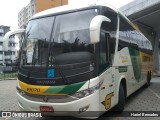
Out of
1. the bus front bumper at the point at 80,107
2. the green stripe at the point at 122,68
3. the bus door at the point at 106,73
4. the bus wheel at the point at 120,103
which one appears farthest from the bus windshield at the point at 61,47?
the bus wheel at the point at 120,103

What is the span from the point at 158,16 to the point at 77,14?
19.2 metres

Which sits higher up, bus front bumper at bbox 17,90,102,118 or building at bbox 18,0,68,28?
building at bbox 18,0,68,28

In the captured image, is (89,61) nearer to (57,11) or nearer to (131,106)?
(57,11)

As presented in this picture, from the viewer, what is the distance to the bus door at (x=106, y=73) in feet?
20.9

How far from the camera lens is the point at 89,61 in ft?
20.1

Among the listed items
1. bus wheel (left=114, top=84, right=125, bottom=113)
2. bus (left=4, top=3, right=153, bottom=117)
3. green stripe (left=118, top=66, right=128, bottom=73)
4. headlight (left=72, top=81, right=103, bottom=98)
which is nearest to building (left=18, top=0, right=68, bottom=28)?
green stripe (left=118, top=66, right=128, bottom=73)

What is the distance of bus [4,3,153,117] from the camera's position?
5984mm

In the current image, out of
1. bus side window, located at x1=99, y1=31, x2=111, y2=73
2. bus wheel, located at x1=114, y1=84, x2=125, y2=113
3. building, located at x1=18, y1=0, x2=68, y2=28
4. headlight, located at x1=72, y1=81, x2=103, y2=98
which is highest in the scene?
building, located at x1=18, y1=0, x2=68, y2=28

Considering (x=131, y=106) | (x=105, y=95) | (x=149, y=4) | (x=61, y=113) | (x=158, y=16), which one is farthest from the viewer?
(x=158, y=16)

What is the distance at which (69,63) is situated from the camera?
20.2 ft

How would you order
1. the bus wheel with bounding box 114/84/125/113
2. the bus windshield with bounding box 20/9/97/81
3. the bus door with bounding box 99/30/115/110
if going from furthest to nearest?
the bus wheel with bounding box 114/84/125/113 → the bus door with bounding box 99/30/115/110 → the bus windshield with bounding box 20/9/97/81

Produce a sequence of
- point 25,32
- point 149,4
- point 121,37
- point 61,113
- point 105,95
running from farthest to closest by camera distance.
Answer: point 149,4
point 121,37
point 25,32
point 105,95
point 61,113

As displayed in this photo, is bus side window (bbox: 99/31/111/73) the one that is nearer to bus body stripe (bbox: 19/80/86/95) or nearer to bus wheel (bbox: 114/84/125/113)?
bus body stripe (bbox: 19/80/86/95)

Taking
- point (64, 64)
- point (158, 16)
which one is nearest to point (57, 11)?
point (64, 64)
